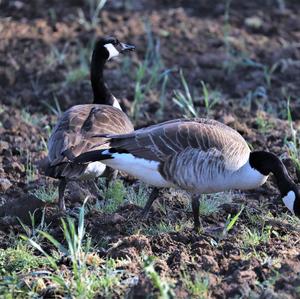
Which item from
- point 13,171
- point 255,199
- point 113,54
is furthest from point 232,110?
point 13,171

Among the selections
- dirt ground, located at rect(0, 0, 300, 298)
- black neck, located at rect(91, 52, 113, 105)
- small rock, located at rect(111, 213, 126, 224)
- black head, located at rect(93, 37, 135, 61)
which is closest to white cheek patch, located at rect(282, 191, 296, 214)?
dirt ground, located at rect(0, 0, 300, 298)

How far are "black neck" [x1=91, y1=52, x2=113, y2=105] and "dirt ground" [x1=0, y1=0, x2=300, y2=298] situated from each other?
0.55m

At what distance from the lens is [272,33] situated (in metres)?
12.0

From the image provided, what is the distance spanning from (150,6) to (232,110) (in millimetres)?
4284

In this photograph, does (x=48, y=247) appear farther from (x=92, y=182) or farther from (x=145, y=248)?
(x=92, y=182)

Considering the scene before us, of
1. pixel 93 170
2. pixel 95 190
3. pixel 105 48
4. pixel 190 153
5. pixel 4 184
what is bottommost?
pixel 95 190

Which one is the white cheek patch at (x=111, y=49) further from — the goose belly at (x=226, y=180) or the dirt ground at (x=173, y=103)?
the goose belly at (x=226, y=180)

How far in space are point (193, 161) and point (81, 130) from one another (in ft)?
3.82

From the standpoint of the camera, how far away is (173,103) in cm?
962

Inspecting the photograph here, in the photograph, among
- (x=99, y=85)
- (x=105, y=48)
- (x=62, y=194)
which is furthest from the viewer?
(x=105, y=48)

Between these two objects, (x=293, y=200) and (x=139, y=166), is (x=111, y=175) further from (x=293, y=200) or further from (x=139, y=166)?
(x=293, y=200)

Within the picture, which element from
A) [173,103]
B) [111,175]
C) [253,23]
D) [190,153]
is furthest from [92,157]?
[253,23]

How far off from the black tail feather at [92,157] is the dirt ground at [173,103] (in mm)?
502

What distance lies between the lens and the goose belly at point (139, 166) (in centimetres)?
639
